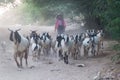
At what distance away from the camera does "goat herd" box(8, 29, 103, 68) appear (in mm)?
14898

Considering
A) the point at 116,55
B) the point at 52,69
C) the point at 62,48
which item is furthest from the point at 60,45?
the point at 116,55

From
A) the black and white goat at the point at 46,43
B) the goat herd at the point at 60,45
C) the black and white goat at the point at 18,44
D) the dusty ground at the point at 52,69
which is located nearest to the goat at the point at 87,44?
the goat herd at the point at 60,45

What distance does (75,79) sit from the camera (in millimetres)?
12344

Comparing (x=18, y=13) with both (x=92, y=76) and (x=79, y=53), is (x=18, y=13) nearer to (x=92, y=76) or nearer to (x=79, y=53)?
(x=79, y=53)

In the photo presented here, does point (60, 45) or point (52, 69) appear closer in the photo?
point (52, 69)

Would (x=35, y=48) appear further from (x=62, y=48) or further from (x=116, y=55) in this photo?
(x=116, y=55)

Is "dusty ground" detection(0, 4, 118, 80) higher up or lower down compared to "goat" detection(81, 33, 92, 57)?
lower down

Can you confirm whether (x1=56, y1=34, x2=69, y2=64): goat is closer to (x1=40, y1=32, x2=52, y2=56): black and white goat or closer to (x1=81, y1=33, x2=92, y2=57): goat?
(x1=81, y1=33, x2=92, y2=57): goat

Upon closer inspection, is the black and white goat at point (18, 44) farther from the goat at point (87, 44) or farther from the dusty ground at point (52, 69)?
the goat at point (87, 44)

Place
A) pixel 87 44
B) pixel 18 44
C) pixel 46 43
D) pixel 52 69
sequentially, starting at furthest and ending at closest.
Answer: pixel 46 43 → pixel 87 44 → pixel 18 44 → pixel 52 69

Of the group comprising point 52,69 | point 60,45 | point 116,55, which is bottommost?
point 52,69

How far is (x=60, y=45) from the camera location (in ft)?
52.9

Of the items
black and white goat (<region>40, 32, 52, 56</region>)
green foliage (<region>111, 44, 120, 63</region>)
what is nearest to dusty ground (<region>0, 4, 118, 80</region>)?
green foliage (<region>111, 44, 120, 63</region>)

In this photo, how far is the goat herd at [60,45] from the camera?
48.9ft
